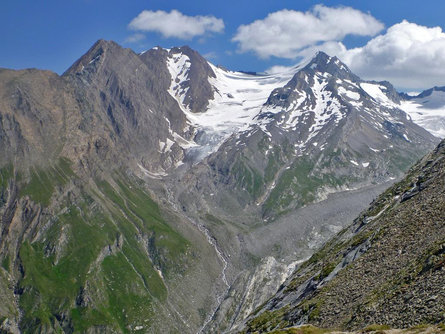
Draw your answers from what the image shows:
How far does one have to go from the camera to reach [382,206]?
367 ft

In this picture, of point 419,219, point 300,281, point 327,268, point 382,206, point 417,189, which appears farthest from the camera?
point 382,206

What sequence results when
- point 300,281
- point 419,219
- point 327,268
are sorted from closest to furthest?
1. point 419,219
2. point 327,268
3. point 300,281

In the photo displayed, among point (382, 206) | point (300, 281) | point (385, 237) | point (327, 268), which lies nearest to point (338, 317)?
point (385, 237)

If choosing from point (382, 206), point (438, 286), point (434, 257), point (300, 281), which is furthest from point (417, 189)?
point (438, 286)

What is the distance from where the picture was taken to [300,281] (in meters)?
98.5

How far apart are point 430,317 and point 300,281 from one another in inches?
2260

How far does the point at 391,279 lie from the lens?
5672 cm

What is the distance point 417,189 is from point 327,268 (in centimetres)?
2387

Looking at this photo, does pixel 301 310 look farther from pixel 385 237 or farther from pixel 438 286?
pixel 438 286

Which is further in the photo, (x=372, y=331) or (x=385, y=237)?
(x=385, y=237)

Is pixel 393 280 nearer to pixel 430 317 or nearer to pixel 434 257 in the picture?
pixel 434 257

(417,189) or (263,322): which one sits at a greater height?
(417,189)

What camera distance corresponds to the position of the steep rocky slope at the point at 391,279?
152 ft

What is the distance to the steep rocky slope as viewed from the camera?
46469 mm
